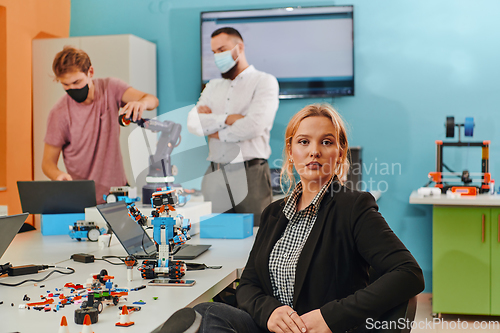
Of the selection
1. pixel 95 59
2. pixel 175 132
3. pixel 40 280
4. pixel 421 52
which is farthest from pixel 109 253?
pixel 421 52

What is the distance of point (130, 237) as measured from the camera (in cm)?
187

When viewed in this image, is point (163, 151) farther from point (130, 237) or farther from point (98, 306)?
point (98, 306)

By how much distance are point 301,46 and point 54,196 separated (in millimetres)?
2219

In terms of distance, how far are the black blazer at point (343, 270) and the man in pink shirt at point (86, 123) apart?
2.56 m

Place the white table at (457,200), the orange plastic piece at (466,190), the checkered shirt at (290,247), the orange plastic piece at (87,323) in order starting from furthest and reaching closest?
the orange plastic piece at (466,190)
the white table at (457,200)
the checkered shirt at (290,247)
the orange plastic piece at (87,323)

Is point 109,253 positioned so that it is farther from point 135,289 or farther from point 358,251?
point 358,251

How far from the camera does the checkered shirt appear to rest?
1.37m

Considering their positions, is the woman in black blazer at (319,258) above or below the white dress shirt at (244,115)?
below

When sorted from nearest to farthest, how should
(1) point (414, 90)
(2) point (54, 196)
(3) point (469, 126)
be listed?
(2) point (54, 196) < (3) point (469, 126) < (1) point (414, 90)

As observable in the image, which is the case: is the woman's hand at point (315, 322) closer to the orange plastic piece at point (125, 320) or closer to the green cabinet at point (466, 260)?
the orange plastic piece at point (125, 320)

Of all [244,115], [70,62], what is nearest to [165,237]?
[244,115]

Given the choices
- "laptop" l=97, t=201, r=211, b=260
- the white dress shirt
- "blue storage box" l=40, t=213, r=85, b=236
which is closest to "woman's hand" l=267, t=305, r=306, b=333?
"laptop" l=97, t=201, r=211, b=260

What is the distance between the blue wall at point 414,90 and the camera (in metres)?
3.55

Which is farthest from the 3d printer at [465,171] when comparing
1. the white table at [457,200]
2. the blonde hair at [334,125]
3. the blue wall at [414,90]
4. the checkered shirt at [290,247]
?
the checkered shirt at [290,247]
